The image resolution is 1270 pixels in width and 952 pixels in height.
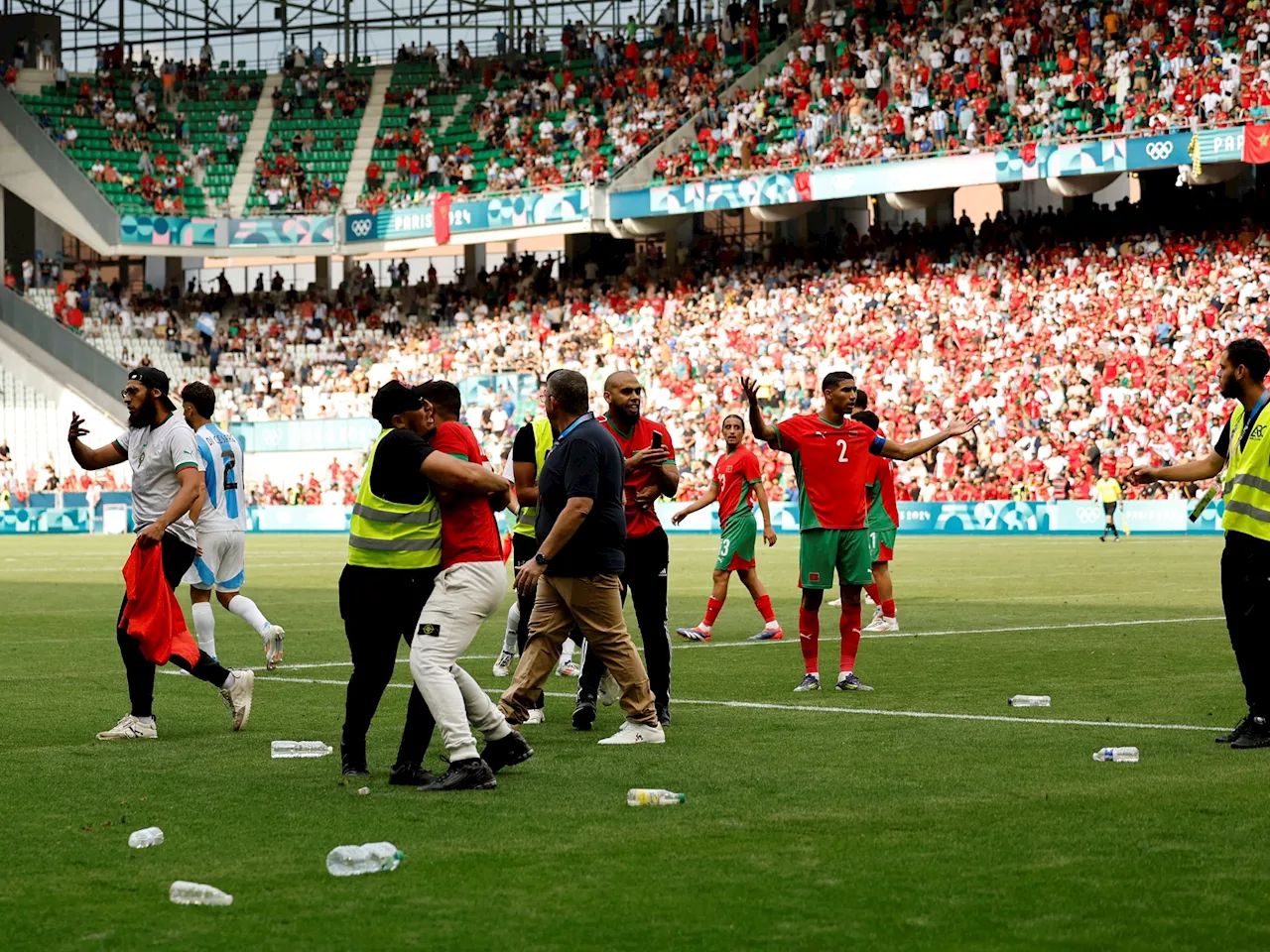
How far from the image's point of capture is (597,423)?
9.88 m

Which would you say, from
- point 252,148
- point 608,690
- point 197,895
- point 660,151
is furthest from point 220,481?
point 252,148

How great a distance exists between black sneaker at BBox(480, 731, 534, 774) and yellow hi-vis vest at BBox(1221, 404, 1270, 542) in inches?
159

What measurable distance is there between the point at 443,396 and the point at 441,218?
157 ft

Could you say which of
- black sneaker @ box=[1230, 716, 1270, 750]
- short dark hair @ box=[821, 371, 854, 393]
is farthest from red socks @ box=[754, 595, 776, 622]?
black sneaker @ box=[1230, 716, 1270, 750]

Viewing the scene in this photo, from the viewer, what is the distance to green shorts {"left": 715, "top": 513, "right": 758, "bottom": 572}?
18.0m

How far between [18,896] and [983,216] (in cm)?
4967

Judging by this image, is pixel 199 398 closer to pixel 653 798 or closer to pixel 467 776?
pixel 467 776

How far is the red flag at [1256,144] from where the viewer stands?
41469 millimetres

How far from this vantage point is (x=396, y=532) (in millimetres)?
9062

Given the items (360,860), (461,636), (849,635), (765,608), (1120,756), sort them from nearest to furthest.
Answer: (360,860)
(461,636)
(1120,756)
(849,635)
(765,608)

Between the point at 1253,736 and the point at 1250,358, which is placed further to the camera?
the point at 1250,358

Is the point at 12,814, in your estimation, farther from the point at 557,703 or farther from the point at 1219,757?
the point at 1219,757

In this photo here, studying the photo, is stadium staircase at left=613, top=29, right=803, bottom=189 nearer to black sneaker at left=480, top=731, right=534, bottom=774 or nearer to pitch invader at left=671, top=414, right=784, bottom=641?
pitch invader at left=671, top=414, right=784, bottom=641

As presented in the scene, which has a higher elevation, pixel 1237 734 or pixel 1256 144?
pixel 1256 144
